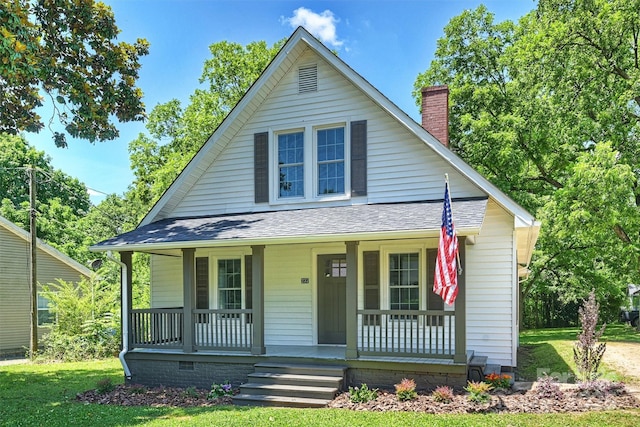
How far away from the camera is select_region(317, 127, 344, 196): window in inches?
448

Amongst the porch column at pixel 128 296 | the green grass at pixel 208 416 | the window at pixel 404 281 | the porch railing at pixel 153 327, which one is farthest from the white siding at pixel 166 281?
the window at pixel 404 281

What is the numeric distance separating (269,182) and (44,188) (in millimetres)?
33517

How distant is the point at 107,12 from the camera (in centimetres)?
1341

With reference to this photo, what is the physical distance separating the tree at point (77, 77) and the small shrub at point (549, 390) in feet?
41.8

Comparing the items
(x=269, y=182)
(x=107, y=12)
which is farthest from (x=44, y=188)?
(x=269, y=182)

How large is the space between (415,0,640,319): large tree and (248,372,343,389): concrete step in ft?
33.7

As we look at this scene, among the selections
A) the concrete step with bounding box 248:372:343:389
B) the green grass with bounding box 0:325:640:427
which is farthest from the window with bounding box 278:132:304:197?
the green grass with bounding box 0:325:640:427

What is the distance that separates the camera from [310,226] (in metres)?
9.95

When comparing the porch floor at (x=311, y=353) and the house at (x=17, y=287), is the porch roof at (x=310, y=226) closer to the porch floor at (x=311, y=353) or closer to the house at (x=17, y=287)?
the porch floor at (x=311, y=353)

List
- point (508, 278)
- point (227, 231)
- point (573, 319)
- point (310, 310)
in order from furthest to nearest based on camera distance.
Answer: point (573, 319)
point (310, 310)
point (227, 231)
point (508, 278)

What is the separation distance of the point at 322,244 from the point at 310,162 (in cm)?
198

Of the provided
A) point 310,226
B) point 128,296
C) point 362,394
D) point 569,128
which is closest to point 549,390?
point 362,394

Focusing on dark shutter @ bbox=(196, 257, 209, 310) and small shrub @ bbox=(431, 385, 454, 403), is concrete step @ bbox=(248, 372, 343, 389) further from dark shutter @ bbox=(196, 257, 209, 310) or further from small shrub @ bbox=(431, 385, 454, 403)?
dark shutter @ bbox=(196, 257, 209, 310)

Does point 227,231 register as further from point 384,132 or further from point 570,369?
point 570,369
